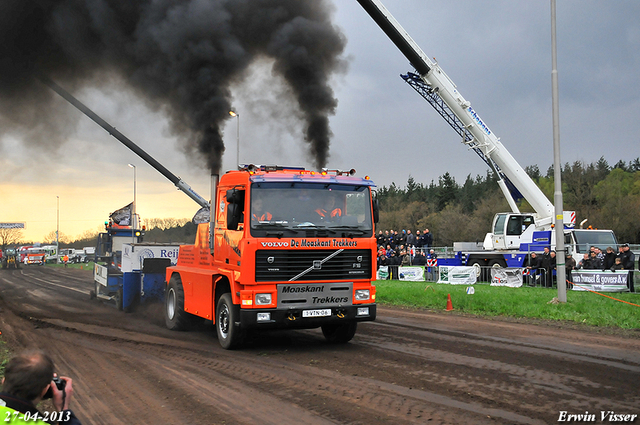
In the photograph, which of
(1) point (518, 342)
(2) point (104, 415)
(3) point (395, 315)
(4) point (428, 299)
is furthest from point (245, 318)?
(4) point (428, 299)

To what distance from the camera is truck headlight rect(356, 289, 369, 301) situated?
8802 mm

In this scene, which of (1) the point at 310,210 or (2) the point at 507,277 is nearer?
(1) the point at 310,210

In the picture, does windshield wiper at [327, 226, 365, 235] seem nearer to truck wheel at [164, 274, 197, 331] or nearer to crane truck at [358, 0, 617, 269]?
truck wheel at [164, 274, 197, 331]

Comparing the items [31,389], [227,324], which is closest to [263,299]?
[227,324]

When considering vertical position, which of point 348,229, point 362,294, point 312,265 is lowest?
point 362,294

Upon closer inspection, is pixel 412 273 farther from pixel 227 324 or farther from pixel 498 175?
pixel 227 324

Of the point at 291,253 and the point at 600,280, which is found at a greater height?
the point at 291,253

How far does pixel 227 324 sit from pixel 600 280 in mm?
12949

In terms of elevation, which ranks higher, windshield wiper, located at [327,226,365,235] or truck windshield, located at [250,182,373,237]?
truck windshield, located at [250,182,373,237]

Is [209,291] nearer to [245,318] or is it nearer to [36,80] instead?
[245,318]

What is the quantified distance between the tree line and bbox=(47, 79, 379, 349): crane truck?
5.69 meters

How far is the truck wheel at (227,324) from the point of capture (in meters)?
8.43

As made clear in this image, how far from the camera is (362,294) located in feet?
29.0

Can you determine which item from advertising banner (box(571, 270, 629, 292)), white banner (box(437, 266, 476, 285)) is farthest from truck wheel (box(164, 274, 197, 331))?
white banner (box(437, 266, 476, 285))
